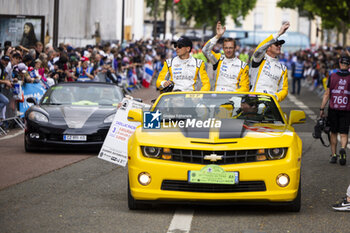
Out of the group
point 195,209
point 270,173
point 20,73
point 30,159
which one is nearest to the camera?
point 270,173

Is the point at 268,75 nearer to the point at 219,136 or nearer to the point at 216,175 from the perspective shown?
the point at 219,136

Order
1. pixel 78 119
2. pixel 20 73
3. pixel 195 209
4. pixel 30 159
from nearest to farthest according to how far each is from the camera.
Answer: pixel 195 209 → pixel 30 159 → pixel 78 119 → pixel 20 73

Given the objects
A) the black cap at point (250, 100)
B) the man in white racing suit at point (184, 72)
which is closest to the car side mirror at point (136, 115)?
the black cap at point (250, 100)

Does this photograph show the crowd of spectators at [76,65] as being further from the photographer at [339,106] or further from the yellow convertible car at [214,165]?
the yellow convertible car at [214,165]

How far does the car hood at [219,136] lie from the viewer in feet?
26.7

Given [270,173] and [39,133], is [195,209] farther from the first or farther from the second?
[39,133]

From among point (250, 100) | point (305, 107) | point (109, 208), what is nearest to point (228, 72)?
point (250, 100)

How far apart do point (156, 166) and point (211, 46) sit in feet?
12.4

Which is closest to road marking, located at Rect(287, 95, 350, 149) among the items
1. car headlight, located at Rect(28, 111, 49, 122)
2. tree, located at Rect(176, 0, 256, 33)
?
car headlight, located at Rect(28, 111, 49, 122)

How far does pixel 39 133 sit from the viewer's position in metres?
14.3

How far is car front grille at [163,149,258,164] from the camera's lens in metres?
8.08

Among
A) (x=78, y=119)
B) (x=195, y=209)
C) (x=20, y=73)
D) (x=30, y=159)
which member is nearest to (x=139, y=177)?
(x=195, y=209)

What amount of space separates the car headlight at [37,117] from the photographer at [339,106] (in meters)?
4.74

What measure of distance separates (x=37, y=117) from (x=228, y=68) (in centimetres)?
440
